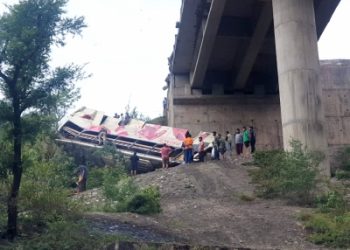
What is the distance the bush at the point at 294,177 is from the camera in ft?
49.2

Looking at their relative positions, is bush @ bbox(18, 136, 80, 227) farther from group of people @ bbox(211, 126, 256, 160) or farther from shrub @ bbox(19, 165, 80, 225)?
group of people @ bbox(211, 126, 256, 160)

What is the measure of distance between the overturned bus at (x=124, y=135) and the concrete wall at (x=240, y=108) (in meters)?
3.79

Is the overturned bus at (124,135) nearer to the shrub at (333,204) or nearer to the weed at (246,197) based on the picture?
the weed at (246,197)

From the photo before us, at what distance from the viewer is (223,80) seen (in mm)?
31141

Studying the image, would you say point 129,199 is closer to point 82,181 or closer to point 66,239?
point 66,239

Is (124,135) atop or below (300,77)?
below

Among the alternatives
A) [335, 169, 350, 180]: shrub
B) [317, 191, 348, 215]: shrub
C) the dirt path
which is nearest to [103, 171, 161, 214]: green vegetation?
the dirt path

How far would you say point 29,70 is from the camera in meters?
10.8

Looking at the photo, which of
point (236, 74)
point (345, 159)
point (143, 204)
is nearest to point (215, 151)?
point (345, 159)

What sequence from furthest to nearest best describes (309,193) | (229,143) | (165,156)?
(229,143), (165,156), (309,193)

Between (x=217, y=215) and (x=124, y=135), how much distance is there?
12.6m

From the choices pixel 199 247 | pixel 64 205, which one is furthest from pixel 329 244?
pixel 64 205

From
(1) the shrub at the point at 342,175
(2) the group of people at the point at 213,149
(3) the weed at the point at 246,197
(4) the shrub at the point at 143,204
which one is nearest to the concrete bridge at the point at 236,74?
(2) the group of people at the point at 213,149

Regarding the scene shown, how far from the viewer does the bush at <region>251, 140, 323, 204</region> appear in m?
15.0
